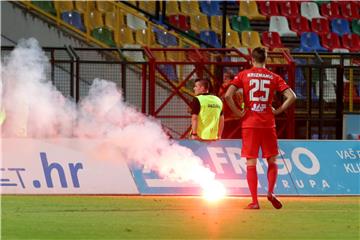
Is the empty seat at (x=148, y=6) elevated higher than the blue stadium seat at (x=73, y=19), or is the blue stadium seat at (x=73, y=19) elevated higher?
the empty seat at (x=148, y=6)

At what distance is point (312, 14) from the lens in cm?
3216

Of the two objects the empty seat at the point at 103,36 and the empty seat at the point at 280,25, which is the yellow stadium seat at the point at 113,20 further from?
the empty seat at the point at 280,25

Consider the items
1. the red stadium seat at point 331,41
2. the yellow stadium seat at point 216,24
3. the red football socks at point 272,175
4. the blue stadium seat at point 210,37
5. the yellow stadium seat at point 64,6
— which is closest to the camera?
the red football socks at point 272,175

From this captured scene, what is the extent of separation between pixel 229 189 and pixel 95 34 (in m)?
9.84

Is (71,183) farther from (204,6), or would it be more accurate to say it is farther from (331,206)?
(204,6)

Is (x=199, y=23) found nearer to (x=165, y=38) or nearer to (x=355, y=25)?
(x=165, y=38)

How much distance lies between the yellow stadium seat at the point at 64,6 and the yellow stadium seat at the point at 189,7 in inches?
138

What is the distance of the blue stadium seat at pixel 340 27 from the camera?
105ft

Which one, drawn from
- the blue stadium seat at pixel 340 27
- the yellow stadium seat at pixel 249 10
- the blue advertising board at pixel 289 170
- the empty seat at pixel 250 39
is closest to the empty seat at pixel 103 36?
the empty seat at pixel 250 39

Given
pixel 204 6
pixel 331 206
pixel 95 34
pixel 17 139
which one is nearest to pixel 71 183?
pixel 17 139

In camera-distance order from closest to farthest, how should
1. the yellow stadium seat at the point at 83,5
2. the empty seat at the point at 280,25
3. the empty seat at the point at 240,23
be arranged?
the yellow stadium seat at the point at 83,5, the empty seat at the point at 240,23, the empty seat at the point at 280,25

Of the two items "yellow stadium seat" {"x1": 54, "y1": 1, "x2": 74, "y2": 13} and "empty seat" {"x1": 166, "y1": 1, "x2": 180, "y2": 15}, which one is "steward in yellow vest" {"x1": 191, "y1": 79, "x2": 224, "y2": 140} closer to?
"yellow stadium seat" {"x1": 54, "y1": 1, "x2": 74, "y2": 13}

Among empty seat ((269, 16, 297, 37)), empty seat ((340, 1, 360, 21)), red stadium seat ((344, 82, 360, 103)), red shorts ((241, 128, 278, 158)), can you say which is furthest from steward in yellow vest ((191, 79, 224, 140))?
empty seat ((340, 1, 360, 21))

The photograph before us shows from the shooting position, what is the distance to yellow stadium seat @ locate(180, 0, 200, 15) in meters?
30.3
